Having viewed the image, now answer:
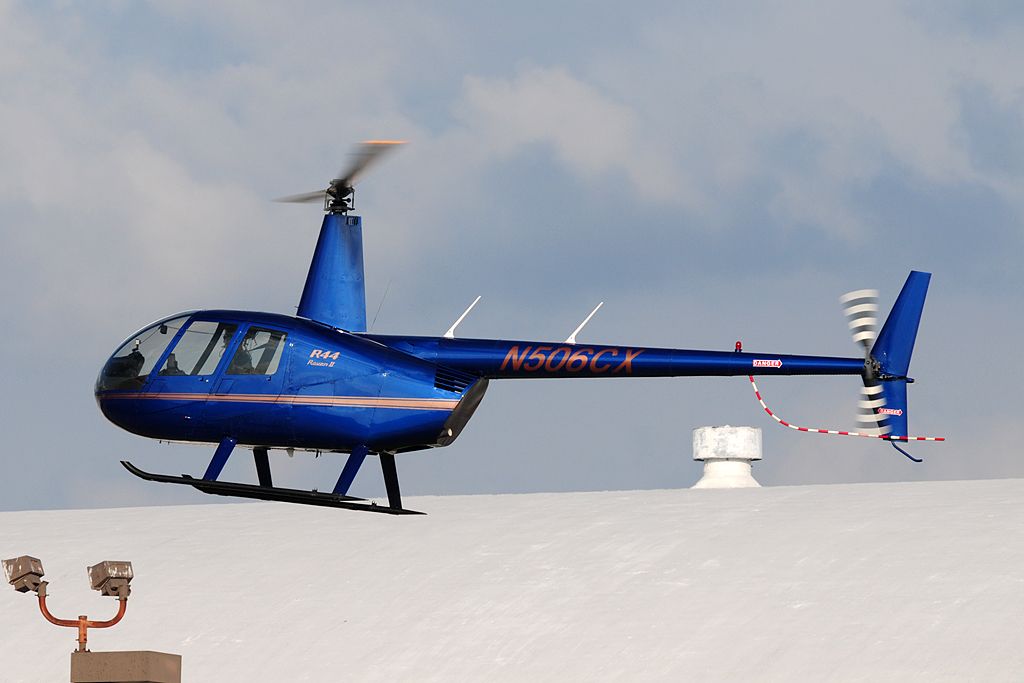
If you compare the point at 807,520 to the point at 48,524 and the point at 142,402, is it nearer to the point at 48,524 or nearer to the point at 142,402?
the point at 142,402

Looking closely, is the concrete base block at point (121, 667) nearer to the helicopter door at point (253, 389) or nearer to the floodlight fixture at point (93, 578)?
the floodlight fixture at point (93, 578)

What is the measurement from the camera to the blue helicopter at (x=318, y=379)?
27.2 metres

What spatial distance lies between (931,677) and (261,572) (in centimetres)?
1444

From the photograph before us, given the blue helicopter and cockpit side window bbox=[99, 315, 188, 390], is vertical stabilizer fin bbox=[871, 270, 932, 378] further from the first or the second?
cockpit side window bbox=[99, 315, 188, 390]

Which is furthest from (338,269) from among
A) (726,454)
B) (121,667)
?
(726,454)

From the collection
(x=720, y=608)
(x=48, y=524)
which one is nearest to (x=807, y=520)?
(x=720, y=608)

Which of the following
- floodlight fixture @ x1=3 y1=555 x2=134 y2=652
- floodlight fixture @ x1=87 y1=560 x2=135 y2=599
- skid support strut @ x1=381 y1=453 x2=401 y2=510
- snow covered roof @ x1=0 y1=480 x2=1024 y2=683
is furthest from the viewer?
snow covered roof @ x1=0 y1=480 x2=1024 y2=683

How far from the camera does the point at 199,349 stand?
27312 mm

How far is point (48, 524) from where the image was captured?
145 feet

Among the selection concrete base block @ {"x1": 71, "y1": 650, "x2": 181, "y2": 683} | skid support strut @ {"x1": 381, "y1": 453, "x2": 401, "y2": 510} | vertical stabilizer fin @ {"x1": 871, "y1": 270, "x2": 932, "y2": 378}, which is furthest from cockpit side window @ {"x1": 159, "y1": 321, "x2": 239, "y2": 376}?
vertical stabilizer fin @ {"x1": 871, "y1": 270, "x2": 932, "y2": 378}

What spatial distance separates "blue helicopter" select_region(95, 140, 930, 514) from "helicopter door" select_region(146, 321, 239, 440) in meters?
0.01

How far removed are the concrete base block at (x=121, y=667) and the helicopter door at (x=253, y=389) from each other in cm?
416

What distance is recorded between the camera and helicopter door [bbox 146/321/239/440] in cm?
2720

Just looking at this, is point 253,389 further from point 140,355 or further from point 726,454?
point 726,454
